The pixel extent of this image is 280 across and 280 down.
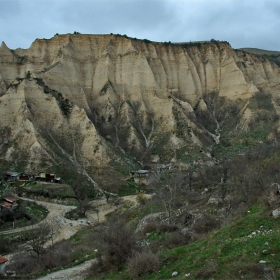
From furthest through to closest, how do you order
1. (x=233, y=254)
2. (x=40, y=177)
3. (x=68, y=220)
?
(x=40, y=177) → (x=68, y=220) → (x=233, y=254)

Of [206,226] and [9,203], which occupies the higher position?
[206,226]

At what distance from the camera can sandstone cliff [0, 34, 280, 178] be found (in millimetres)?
52469

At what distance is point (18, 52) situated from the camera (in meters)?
70.6

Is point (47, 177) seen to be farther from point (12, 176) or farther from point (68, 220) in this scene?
point (68, 220)

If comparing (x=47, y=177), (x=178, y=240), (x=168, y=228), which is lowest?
(x=168, y=228)

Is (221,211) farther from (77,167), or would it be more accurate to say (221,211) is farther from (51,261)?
(77,167)

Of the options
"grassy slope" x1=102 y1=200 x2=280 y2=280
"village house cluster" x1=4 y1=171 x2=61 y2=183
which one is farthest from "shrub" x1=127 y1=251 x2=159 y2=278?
"village house cluster" x1=4 y1=171 x2=61 y2=183

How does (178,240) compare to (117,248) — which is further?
(178,240)

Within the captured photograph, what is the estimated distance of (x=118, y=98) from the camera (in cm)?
6731

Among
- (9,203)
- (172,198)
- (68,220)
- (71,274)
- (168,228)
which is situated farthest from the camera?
(68,220)

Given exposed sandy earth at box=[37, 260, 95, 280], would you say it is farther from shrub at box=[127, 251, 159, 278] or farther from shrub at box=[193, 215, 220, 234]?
shrub at box=[193, 215, 220, 234]

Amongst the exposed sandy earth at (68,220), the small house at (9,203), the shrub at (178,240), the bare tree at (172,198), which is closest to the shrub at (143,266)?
the shrub at (178,240)

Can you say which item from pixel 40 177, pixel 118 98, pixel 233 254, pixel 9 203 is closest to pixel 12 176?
pixel 40 177

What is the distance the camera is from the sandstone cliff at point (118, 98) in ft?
172
